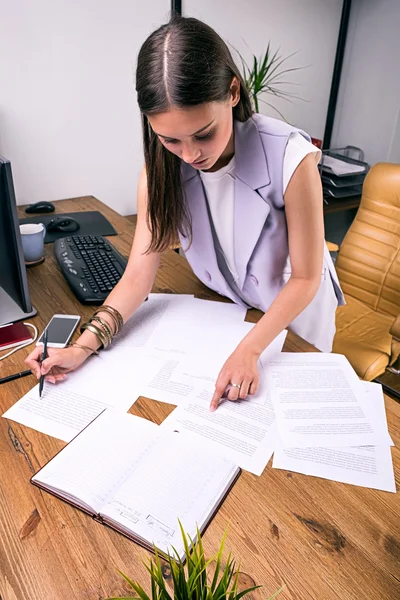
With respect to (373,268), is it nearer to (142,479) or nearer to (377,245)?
(377,245)

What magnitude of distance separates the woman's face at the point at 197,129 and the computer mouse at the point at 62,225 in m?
0.81

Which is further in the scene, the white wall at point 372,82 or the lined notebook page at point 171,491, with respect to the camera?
the white wall at point 372,82

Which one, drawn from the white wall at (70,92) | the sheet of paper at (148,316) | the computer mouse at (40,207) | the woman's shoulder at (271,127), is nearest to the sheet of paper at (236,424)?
the sheet of paper at (148,316)

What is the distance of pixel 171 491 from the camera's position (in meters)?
0.66

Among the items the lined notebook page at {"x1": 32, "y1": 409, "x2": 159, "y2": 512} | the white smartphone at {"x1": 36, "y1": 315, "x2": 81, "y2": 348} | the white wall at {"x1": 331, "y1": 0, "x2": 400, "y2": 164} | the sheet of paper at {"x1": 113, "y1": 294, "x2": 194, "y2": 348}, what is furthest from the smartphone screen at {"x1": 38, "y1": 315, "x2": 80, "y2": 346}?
the white wall at {"x1": 331, "y1": 0, "x2": 400, "y2": 164}

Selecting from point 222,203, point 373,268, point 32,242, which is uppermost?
point 222,203

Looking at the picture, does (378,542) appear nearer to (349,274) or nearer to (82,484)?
(82,484)

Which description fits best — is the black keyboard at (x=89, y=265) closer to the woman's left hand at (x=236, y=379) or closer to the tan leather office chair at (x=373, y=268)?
the woman's left hand at (x=236, y=379)

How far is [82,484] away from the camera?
671 mm

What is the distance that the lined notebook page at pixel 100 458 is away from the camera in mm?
667

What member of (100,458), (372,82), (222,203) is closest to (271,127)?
(222,203)

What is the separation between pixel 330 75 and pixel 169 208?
198 cm

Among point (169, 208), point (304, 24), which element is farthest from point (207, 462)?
point (304, 24)

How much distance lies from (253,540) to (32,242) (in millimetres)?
1020
